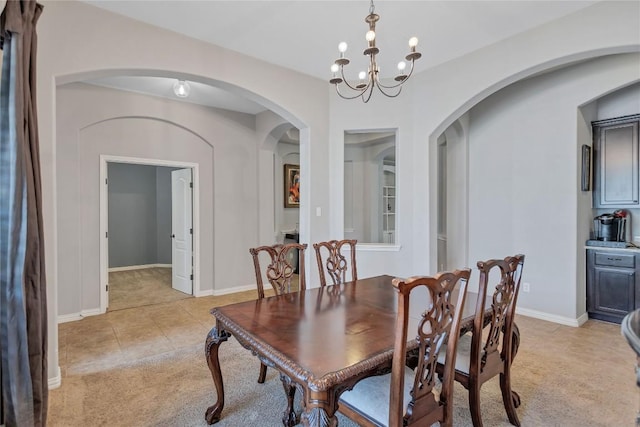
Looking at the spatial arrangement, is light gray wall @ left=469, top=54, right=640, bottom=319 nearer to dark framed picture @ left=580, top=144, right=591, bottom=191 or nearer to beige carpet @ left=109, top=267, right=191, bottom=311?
dark framed picture @ left=580, top=144, right=591, bottom=191

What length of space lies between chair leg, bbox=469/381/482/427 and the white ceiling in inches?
108

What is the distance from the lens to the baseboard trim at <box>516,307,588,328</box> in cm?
365

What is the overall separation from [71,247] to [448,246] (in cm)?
507

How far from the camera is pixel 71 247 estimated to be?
4.00 meters

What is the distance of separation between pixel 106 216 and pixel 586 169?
231 inches

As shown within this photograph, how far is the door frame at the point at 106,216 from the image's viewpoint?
4289mm

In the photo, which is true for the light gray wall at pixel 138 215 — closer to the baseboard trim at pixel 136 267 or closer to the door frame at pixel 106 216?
the baseboard trim at pixel 136 267

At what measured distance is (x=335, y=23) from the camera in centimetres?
295

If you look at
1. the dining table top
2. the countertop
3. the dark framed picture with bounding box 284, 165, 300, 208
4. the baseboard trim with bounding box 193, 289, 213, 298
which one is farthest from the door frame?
the countertop

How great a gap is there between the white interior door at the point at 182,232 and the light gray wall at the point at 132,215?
2.72 metres

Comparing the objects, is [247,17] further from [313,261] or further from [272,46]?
[313,261]

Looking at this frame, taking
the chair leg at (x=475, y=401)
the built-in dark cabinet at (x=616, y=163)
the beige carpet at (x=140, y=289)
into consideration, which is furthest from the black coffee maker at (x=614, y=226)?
the beige carpet at (x=140, y=289)

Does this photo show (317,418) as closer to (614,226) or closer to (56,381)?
(56,381)

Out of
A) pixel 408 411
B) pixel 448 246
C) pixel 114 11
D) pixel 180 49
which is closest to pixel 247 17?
pixel 180 49
